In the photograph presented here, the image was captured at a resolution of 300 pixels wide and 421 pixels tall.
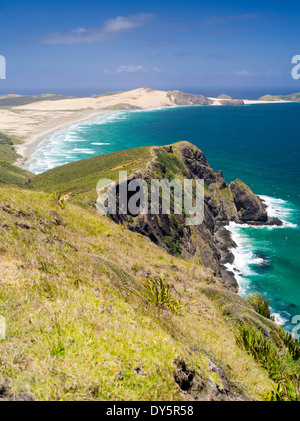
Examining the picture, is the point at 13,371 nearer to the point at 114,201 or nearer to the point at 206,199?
the point at 114,201

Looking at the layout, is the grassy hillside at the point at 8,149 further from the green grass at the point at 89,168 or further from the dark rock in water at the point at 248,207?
the dark rock in water at the point at 248,207

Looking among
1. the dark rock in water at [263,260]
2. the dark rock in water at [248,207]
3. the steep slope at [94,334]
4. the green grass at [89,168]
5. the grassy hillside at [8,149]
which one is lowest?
the dark rock in water at [263,260]

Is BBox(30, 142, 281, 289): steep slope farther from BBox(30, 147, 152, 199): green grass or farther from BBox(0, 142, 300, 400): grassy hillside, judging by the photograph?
BBox(0, 142, 300, 400): grassy hillside

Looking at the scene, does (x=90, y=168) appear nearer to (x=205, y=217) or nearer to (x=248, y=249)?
(x=205, y=217)

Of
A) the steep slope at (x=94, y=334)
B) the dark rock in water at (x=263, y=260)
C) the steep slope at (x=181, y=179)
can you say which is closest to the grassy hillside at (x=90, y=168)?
the steep slope at (x=181, y=179)
